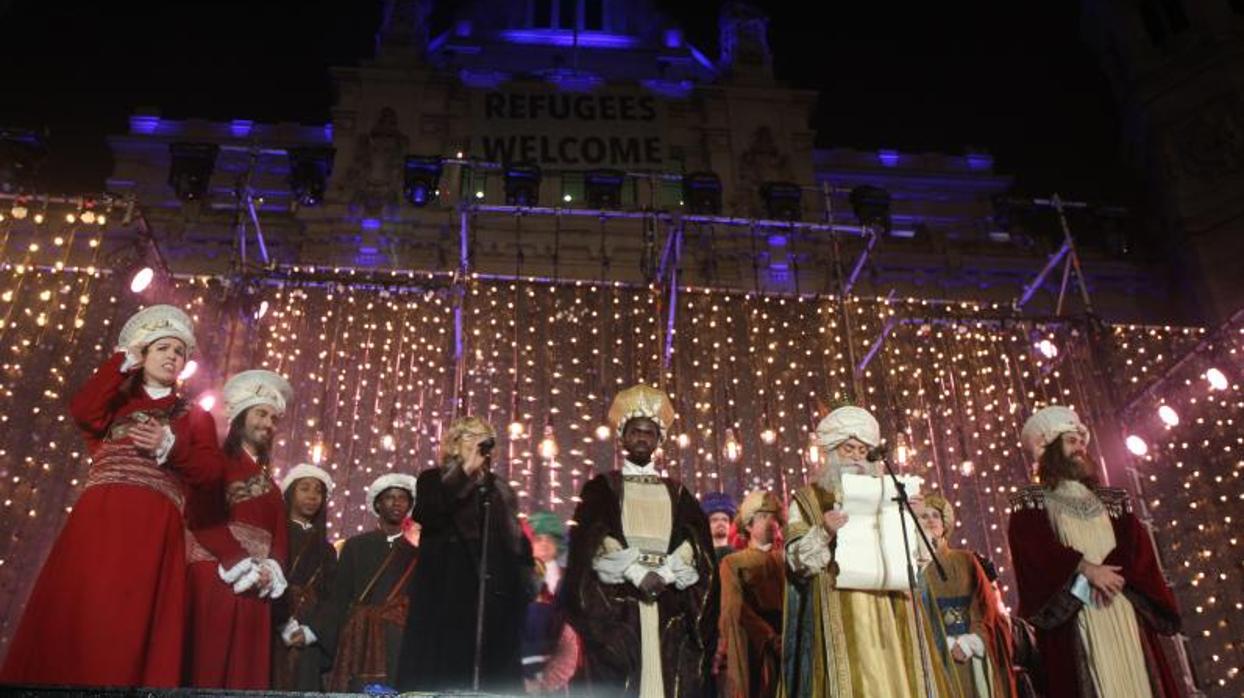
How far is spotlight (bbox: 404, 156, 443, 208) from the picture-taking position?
8.95 metres

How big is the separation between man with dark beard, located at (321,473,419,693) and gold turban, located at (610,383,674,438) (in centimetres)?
115

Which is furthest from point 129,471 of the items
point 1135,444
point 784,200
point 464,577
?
point 1135,444

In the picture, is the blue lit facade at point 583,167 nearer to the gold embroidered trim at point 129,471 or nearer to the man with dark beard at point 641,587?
the man with dark beard at point 641,587

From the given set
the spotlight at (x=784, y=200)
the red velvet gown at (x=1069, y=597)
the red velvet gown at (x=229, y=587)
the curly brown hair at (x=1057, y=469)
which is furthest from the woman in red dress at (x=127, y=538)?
the spotlight at (x=784, y=200)

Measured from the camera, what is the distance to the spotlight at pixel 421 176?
8953 millimetres

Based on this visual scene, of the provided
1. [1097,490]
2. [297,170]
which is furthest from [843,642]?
[297,170]

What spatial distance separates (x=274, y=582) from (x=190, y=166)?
5.90m

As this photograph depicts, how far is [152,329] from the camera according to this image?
155 inches

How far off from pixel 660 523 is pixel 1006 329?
6450 mm

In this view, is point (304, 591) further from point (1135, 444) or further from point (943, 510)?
point (1135, 444)

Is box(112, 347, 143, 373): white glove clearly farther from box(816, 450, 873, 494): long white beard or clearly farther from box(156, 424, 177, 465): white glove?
box(816, 450, 873, 494): long white beard

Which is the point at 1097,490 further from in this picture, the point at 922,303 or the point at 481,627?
the point at 922,303

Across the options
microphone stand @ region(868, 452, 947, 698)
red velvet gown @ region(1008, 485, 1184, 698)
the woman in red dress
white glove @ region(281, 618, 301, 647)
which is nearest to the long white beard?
microphone stand @ region(868, 452, 947, 698)

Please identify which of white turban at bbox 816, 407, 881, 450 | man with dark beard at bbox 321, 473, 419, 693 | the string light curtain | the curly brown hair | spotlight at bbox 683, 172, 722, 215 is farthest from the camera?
spotlight at bbox 683, 172, 722, 215
